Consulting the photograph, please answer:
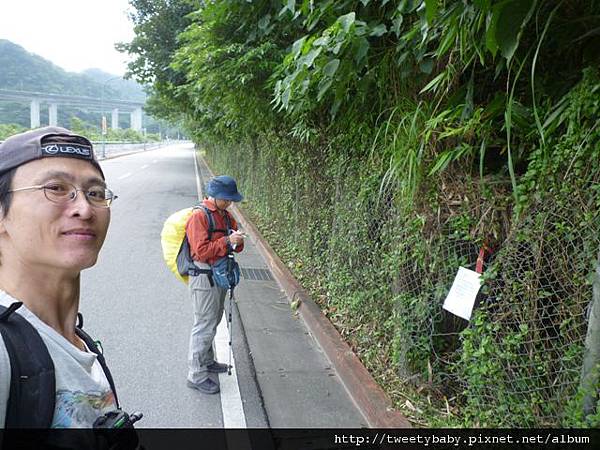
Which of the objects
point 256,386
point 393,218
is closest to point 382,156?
point 393,218

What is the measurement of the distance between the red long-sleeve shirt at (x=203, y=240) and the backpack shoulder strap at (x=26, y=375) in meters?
2.58

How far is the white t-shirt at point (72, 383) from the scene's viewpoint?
106 cm

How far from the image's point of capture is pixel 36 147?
47.4 inches

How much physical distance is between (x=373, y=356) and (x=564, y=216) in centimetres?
223

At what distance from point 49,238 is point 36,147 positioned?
24 cm

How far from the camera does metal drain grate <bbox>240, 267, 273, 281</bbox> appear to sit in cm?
708

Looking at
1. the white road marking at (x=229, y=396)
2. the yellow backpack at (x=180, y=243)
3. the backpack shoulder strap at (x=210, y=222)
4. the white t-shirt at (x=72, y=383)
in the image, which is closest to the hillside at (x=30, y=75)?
the white road marking at (x=229, y=396)

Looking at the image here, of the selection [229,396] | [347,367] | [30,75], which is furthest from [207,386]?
[30,75]

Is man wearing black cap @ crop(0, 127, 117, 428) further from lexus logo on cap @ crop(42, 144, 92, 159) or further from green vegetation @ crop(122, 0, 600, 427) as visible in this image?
green vegetation @ crop(122, 0, 600, 427)

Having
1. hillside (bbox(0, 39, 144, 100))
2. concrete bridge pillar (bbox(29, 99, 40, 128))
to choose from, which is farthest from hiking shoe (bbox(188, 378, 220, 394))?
hillside (bbox(0, 39, 144, 100))

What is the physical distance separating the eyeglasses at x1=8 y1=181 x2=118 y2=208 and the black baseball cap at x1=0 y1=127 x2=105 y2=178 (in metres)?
0.08

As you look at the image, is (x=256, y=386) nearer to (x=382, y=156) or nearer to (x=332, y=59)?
(x=382, y=156)

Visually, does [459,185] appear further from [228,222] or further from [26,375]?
[26,375]

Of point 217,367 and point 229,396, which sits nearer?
point 229,396
